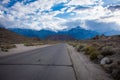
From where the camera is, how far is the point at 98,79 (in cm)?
952

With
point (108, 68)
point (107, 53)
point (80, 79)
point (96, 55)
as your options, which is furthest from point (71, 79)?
point (107, 53)

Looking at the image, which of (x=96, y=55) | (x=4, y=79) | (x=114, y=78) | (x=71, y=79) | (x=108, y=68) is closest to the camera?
(x=4, y=79)

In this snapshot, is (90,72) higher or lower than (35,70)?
lower

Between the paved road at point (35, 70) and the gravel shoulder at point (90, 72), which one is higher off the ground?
the paved road at point (35, 70)

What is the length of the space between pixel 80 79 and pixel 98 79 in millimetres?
1028

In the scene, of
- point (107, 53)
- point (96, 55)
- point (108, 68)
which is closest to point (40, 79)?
point (108, 68)

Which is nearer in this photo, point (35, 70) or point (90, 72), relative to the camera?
point (35, 70)

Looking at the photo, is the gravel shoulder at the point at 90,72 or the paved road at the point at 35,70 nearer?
the paved road at the point at 35,70

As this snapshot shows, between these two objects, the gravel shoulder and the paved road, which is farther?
the gravel shoulder

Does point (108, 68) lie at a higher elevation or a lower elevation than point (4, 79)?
lower

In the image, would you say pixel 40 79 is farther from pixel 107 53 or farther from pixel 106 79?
pixel 107 53

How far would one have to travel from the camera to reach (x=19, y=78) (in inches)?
343

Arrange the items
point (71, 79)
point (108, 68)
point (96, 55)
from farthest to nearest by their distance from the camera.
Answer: point (96, 55)
point (108, 68)
point (71, 79)

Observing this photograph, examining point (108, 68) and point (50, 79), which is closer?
point (50, 79)
